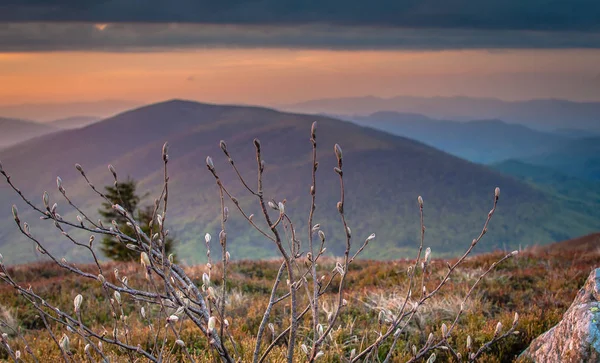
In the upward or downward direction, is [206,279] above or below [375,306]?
above

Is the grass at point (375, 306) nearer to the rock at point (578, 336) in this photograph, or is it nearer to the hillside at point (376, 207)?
the rock at point (578, 336)

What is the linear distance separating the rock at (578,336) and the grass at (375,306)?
20.2 inches

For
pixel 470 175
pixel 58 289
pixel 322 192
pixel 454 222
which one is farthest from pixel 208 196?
pixel 58 289

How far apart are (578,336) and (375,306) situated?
10.4ft

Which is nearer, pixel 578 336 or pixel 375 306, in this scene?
pixel 578 336

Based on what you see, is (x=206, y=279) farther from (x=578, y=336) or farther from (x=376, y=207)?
(x=376, y=207)

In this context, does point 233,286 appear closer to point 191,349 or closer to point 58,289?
point 58,289

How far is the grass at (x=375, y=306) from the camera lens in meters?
5.45

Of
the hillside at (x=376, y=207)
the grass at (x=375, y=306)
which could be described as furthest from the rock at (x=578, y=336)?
the hillside at (x=376, y=207)

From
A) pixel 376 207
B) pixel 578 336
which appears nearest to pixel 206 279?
pixel 578 336

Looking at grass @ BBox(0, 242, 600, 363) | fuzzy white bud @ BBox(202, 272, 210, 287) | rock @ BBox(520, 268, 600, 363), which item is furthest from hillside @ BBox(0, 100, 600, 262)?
fuzzy white bud @ BBox(202, 272, 210, 287)

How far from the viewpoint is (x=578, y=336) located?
4.09 meters

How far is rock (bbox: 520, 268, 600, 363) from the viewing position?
400 cm

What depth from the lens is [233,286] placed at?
9.85 meters
